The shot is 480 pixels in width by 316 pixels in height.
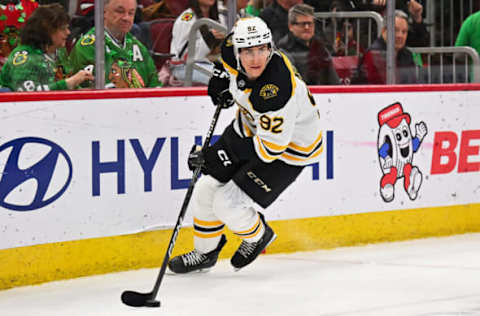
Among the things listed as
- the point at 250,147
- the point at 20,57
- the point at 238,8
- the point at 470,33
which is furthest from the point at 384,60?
the point at 20,57

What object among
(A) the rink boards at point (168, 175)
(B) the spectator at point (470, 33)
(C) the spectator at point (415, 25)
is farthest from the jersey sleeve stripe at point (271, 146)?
(B) the spectator at point (470, 33)

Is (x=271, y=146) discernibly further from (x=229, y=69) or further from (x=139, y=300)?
(x=139, y=300)

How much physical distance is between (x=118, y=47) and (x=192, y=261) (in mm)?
1211

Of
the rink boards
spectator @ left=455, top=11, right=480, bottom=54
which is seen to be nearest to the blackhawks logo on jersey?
the rink boards

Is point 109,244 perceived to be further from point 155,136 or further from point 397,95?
point 397,95

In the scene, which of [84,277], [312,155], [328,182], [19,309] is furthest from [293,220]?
[19,309]

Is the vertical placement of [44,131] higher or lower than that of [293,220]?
higher

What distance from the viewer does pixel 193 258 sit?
17.1 ft

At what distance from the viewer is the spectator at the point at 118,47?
17.3 ft

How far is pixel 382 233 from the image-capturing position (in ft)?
20.7

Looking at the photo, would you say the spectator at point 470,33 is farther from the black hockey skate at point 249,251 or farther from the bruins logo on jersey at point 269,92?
the bruins logo on jersey at point 269,92

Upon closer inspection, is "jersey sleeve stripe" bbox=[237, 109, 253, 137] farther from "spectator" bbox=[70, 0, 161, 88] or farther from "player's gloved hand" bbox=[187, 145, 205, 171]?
"spectator" bbox=[70, 0, 161, 88]

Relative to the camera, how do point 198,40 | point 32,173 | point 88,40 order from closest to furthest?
point 32,173 < point 88,40 < point 198,40

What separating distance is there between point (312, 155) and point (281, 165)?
164mm
